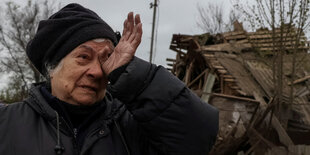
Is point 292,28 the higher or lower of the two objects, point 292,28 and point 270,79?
the higher

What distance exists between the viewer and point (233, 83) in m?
10.3

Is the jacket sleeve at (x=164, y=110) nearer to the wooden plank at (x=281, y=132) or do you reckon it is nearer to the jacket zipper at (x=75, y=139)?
the jacket zipper at (x=75, y=139)

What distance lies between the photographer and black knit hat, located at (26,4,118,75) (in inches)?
63.1

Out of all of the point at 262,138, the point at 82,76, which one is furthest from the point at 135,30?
the point at 262,138

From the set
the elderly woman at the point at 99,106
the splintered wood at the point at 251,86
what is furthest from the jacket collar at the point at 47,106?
the splintered wood at the point at 251,86

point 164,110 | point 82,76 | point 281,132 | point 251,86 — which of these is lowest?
point 281,132

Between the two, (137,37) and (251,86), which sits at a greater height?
(137,37)

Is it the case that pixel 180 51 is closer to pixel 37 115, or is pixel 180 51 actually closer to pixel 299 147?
pixel 299 147

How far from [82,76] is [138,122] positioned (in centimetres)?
37

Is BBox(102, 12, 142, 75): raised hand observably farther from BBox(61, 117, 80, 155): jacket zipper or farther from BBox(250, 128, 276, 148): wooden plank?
BBox(250, 128, 276, 148): wooden plank

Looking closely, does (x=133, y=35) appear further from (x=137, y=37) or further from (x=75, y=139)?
(x=75, y=139)

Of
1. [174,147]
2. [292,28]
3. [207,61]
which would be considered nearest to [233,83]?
[207,61]

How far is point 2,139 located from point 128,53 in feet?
2.26

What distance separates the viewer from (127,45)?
1.51m
